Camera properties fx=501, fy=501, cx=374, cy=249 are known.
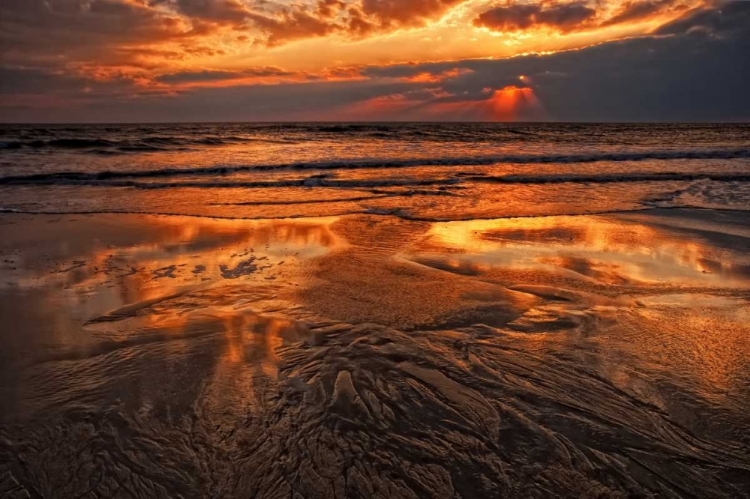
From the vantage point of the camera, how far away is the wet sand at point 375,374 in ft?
Result: 7.82

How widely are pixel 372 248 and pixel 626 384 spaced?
4.04 meters

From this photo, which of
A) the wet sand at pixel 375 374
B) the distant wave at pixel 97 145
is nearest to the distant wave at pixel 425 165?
the wet sand at pixel 375 374

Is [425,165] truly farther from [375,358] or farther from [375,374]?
[375,374]

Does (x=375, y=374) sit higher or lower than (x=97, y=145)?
higher

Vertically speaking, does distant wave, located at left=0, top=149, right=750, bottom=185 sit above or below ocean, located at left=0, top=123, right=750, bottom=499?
below

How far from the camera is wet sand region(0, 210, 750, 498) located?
7.82 feet

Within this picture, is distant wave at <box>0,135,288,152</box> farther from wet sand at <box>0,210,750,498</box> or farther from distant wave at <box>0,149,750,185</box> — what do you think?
wet sand at <box>0,210,750,498</box>

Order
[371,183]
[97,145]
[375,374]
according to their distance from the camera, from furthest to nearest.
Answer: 1. [97,145]
2. [371,183]
3. [375,374]

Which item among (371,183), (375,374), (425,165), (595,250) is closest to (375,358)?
(375,374)

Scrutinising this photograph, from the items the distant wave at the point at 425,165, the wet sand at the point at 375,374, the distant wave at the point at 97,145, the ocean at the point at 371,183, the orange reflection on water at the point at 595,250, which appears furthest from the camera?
the distant wave at the point at 97,145

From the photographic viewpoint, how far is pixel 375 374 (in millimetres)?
3258

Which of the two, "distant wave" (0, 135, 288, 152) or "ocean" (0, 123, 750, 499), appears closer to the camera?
"ocean" (0, 123, 750, 499)

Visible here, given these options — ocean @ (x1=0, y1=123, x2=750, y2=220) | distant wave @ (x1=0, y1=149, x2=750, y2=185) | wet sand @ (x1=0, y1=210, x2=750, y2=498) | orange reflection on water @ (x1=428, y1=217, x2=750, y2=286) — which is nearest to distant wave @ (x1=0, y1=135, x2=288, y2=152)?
ocean @ (x1=0, y1=123, x2=750, y2=220)

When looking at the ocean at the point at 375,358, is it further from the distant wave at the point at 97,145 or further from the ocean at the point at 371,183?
the distant wave at the point at 97,145
